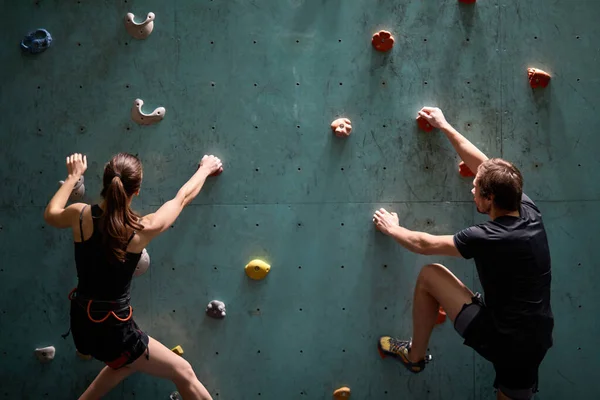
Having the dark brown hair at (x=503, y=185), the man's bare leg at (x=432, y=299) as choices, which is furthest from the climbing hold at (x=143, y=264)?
the dark brown hair at (x=503, y=185)

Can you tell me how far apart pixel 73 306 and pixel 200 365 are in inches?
30.0

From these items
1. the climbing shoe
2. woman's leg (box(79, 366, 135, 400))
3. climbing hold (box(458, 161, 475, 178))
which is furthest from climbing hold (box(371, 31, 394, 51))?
woman's leg (box(79, 366, 135, 400))

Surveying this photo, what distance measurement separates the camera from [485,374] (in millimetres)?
2646

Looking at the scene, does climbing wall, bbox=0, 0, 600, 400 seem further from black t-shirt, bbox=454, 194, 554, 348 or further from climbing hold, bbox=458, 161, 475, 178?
black t-shirt, bbox=454, 194, 554, 348

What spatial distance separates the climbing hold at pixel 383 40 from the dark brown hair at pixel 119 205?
50.6 inches

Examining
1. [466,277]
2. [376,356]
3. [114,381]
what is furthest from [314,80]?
[114,381]

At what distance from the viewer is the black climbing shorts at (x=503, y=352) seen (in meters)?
2.02

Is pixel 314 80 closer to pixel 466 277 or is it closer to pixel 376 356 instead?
pixel 466 277

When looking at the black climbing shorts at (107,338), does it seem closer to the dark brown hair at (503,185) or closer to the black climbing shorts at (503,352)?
the black climbing shorts at (503,352)

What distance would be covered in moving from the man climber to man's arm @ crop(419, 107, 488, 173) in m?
0.29

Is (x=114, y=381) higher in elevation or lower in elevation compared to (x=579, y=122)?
lower

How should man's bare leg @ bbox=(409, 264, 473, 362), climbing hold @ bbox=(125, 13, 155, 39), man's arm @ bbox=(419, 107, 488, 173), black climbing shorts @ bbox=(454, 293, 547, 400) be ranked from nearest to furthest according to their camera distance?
1. black climbing shorts @ bbox=(454, 293, 547, 400)
2. man's bare leg @ bbox=(409, 264, 473, 362)
3. man's arm @ bbox=(419, 107, 488, 173)
4. climbing hold @ bbox=(125, 13, 155, 39)

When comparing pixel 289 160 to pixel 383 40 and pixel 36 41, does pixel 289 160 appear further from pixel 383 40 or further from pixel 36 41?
pixel 36 41

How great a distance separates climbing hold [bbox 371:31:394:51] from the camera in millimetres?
2533
